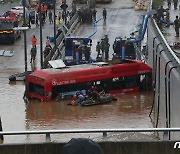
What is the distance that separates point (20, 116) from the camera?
25875 mm

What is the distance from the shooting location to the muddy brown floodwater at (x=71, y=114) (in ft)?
79.4

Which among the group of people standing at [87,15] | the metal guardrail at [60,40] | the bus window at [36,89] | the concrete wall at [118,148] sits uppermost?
the concrete wall at [118,148]

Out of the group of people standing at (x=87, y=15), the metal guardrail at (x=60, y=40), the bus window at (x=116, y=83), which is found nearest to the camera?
the bus window at (x=116, y=83)

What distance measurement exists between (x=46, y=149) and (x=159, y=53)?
18.7 m

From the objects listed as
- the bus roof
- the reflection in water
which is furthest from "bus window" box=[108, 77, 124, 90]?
the reflection in water

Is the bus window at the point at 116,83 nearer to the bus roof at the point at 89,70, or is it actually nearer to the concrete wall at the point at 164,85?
the bus roof at the point at 89,70

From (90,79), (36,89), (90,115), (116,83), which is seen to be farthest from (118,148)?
(116,83)

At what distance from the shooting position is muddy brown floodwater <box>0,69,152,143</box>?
24203mm

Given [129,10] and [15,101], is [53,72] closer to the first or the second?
[15,101]

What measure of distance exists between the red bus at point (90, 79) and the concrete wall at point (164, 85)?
0.95 m

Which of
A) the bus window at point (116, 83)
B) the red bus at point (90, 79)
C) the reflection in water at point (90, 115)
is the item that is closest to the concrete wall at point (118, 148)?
the reflection in water at point (90, 115)

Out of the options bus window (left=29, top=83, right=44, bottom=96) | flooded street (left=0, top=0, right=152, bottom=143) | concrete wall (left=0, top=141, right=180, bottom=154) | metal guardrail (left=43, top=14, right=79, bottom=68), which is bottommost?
flooded street (left=0, top=0, right=152, bottom=143)

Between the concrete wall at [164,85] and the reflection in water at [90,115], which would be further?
the reflection in water at [90,115]

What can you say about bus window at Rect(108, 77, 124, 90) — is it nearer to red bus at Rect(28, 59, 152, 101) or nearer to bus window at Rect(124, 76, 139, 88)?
red bus at Rect(28, 59, 152, 101)
